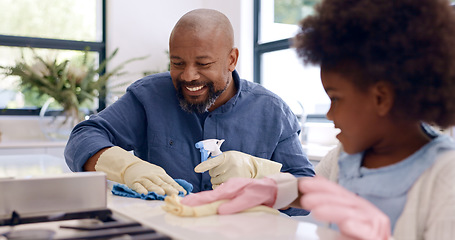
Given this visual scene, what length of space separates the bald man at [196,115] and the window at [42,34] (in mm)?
2363

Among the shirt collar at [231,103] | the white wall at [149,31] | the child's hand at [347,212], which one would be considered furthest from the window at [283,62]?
the child's hand at [347,212]

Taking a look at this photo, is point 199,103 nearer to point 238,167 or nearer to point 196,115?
point 196,115

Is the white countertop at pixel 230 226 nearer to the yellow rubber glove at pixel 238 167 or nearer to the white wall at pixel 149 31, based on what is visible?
the yellow rubber glove at pixel 238 167

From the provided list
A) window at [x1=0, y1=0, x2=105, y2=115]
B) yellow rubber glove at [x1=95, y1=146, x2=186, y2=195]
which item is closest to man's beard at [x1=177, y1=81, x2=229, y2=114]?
yellow rubber glove at [x1=95, y1=146, x2=186, y2=195]

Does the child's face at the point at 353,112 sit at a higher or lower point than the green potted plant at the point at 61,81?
higher

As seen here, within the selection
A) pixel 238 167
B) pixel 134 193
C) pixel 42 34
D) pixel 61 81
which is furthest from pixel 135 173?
pixel 42 34

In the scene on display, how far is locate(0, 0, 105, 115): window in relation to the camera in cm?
392

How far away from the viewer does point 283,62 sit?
13.2 feet

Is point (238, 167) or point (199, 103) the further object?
point (199, 103)

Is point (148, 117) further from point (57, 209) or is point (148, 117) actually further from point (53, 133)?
point (53, 133)

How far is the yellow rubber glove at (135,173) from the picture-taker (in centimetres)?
106

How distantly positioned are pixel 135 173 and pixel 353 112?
61cm

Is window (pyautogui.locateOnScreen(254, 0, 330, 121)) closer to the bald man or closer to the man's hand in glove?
the bald man

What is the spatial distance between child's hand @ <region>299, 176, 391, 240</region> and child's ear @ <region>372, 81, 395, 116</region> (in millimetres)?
184
